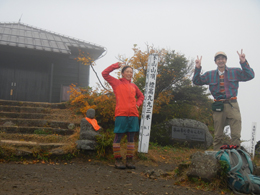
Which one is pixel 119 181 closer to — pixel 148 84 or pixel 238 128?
pixel 238 128

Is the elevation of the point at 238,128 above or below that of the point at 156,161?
above

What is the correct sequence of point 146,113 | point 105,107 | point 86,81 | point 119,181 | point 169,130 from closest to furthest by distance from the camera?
point 119,181 < point 146,113 < point 105,107 < point 169,130 < point 86,81

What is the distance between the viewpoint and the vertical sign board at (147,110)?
5.35m

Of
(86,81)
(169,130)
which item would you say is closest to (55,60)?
(86,81)

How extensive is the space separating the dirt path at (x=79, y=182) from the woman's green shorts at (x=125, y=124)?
2.41ft

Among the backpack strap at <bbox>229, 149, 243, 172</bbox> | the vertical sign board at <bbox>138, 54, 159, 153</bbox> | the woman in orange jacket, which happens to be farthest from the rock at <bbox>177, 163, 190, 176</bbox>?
the vertical sign board at <bbox>138, 54, 159, 153</bbox>

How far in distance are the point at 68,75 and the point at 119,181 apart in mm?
9449

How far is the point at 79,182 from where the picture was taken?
9.64ft

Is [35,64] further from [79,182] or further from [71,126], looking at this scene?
[79,182]

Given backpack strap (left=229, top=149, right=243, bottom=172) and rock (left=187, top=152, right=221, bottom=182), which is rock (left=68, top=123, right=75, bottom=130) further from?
backpack strap (left=229, top=149, right=243, bottom=172)

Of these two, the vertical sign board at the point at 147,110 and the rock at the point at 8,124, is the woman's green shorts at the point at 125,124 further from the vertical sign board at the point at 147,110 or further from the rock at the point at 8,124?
the rock at the point at 8,124

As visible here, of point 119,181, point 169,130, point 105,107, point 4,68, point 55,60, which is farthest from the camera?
point 55,60

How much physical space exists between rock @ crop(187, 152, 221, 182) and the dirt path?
0.23 meters

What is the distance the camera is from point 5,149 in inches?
165
